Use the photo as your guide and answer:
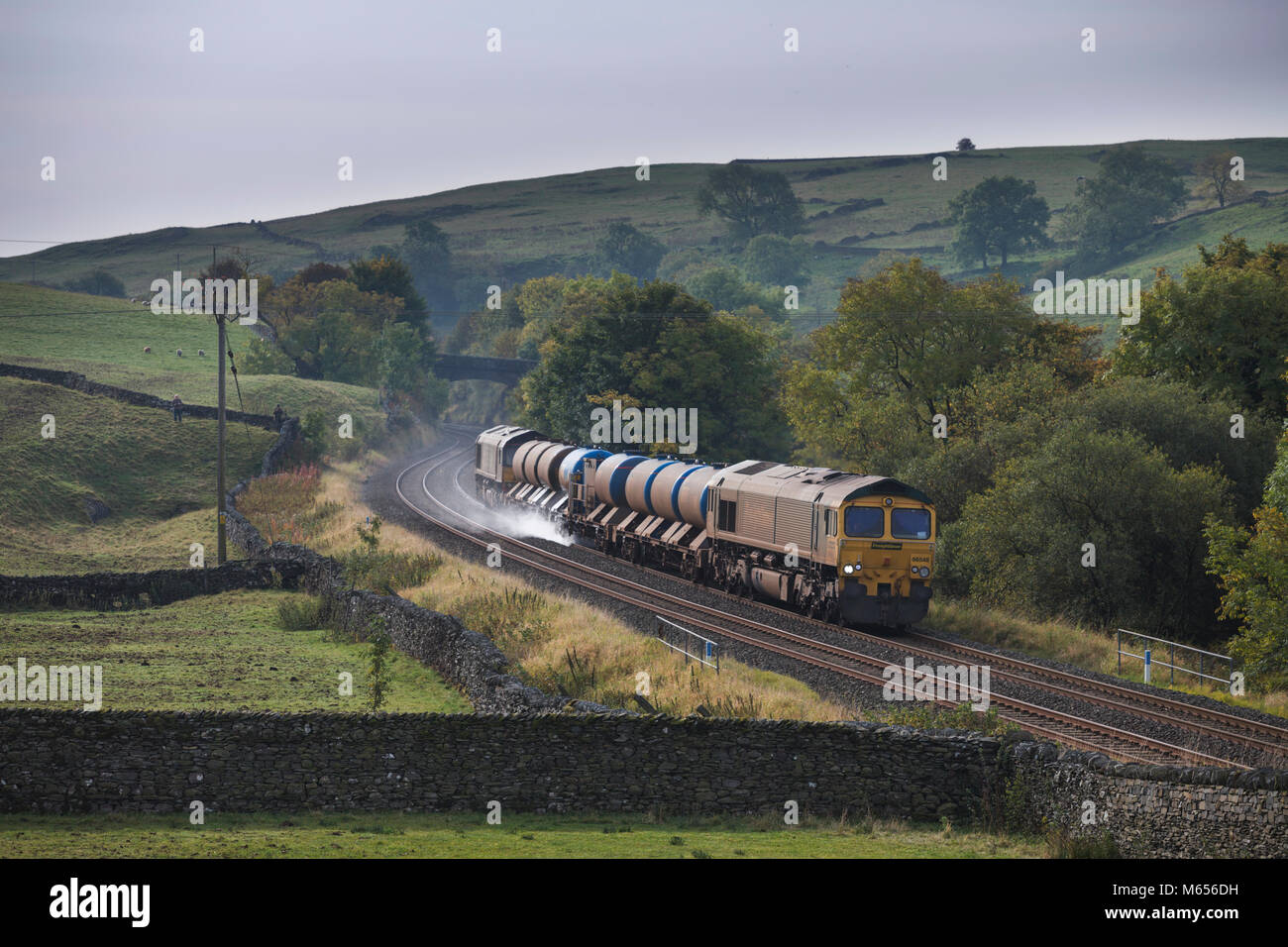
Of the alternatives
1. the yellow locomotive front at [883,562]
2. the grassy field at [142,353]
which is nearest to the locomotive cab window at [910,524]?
the yellow locomotive front at [883,562]

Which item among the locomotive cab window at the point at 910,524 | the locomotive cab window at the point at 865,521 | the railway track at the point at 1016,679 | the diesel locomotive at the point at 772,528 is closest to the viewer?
the railway track at the point at 1016,679

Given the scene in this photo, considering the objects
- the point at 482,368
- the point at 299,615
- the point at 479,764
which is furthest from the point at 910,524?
the point at 482,368

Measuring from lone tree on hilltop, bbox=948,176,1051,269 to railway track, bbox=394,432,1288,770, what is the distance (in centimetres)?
15850

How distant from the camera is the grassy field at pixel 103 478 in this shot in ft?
165

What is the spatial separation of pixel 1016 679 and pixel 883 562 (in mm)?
6352

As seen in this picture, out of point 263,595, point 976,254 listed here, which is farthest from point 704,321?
point 976,254

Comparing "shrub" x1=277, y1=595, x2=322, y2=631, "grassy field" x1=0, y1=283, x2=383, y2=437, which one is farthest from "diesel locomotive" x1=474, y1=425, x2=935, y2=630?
"grassy field" x1=0, y1=283, x2=383, y2=437

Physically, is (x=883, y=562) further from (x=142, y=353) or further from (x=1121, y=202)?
(x=1121, y=202)

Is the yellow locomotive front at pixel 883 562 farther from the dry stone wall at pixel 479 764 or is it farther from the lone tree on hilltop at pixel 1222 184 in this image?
the lone tree on hilltop at pixel 1222 184

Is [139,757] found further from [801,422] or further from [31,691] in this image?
[801,422]

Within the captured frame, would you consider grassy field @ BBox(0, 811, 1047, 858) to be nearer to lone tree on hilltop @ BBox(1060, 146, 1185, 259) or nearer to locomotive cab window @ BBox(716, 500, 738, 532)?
locomotive cab window @ BBox(716, 500, 738, 532)

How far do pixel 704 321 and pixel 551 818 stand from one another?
58.8 metres

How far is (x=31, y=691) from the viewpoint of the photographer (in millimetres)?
25328

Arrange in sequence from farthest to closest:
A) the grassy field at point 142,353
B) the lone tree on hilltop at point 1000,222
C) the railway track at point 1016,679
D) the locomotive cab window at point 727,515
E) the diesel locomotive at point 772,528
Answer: the lone tree on hilltop at point 1000,222 < the grassy field at point 142,353 < the locomotive cab window at point 727,515 < the diesel locomotive at point 772,528 < the railway track at point 1016,679
